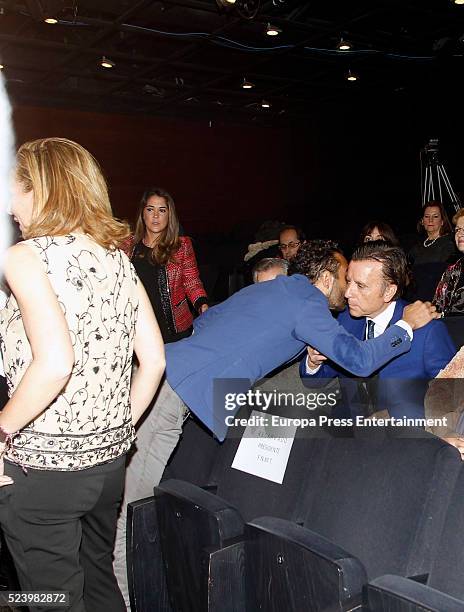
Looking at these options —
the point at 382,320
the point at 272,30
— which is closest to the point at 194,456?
the point at 382,320

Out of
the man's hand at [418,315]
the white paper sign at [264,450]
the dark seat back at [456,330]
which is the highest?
the man's hand at [418,315]

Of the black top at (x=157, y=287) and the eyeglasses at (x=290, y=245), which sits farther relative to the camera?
the eyeglasses at (x=290, y=245)

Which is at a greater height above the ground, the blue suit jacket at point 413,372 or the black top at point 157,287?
the black top at point 157,287

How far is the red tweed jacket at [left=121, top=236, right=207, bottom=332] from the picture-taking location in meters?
3.37

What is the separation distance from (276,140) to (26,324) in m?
10.3

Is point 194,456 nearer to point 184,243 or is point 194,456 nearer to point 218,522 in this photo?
point 218,522

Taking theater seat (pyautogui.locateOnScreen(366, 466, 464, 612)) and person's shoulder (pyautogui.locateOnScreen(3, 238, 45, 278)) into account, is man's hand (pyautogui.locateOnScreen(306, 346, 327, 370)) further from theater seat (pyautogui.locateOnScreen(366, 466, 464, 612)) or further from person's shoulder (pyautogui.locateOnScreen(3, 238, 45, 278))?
person's shoulder (pyautogui.locateOnScreen(3, 238, 45, 278))

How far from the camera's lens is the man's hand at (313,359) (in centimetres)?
213

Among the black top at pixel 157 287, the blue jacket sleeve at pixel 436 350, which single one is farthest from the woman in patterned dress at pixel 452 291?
the black top at pixel 157 287

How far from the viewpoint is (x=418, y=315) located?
2043 mm

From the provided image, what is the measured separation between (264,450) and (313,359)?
43 centimetres

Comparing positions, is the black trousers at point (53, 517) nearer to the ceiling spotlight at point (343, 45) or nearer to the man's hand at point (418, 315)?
the man's hand at point (418, 315)

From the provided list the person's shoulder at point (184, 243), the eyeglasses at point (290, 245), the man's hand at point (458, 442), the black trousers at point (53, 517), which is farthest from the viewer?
the eyeglasses at point (290, 245)

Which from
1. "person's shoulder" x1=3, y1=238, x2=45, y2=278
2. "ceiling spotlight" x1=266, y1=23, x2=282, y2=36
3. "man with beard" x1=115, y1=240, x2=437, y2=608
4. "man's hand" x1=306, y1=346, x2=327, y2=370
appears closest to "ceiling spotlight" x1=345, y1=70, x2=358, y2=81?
"ceiling spotlight" x1=266, y1=23, x2=282, y2=36
